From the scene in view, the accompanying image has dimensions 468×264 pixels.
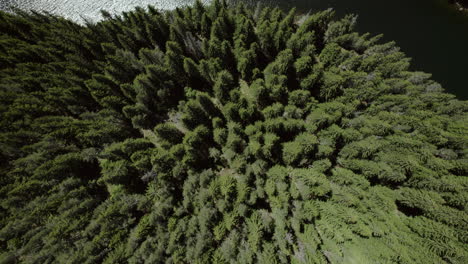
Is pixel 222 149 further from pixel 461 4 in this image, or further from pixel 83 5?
pixel 461 4

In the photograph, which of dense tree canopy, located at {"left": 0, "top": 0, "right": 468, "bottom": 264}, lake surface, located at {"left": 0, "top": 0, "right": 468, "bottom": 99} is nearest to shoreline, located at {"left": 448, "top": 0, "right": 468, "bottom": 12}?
lake surface, located at {"left": 0, "top": 0, "right": 468, "bottom": 99}

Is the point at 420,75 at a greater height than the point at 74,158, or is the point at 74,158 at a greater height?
the point at 74,158

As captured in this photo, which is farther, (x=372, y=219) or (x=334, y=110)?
(x=334, y=110)

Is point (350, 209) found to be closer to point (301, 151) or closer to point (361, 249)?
point (361, 249)

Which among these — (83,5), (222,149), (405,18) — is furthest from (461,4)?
(83,5)

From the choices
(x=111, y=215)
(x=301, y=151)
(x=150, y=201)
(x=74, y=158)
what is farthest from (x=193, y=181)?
(x=74, y=158)

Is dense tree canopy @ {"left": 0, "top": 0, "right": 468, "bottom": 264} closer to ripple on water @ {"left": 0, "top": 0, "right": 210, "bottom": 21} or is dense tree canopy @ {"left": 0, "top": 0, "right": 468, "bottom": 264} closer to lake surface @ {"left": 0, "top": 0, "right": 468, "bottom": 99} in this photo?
ripple on water @ {"left": 0, "top": 0, "right": 210, "bottom": 21}
